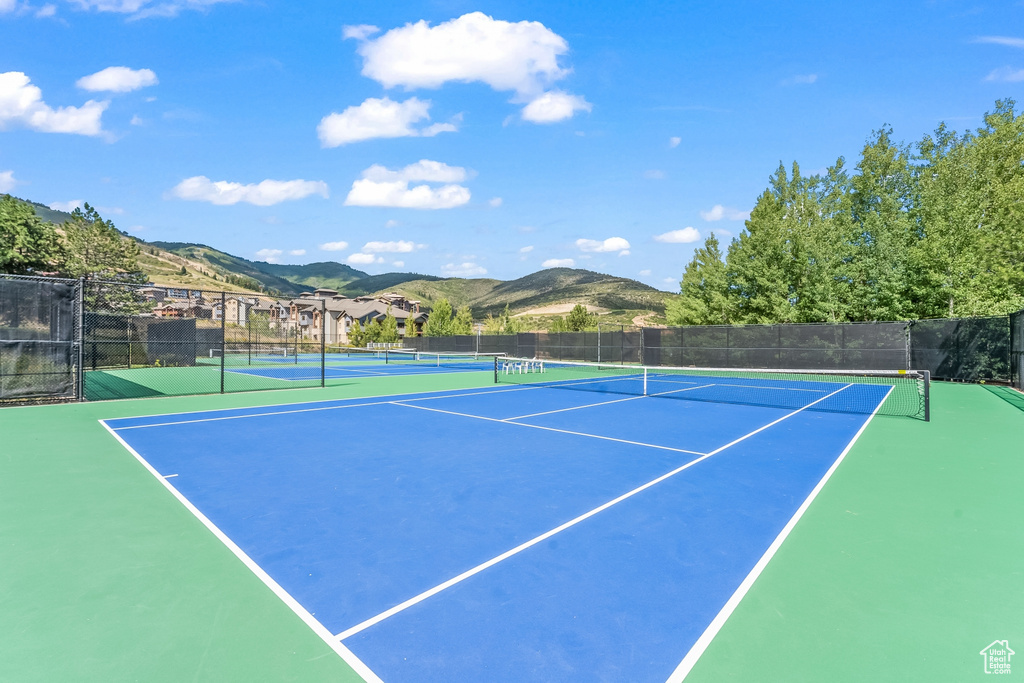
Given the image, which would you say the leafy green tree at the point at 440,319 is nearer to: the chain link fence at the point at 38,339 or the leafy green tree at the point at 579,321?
the leafy green tree at the point at 579,321

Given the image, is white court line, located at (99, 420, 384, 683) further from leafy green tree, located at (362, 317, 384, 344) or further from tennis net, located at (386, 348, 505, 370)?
leafy green tree, located at (362, 317, 384, 344)

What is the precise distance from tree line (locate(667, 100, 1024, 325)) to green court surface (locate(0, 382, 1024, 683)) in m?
21.1

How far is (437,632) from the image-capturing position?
119 inches

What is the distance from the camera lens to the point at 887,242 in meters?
26.0

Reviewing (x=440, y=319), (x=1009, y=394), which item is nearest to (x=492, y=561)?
(x=1009, y=394)

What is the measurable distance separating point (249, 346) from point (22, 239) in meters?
17.5

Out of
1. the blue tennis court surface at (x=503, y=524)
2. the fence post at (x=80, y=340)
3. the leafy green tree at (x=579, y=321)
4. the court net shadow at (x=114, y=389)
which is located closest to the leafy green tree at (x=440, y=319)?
the leafy green tree at (x=579, y=321)

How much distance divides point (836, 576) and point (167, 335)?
34.5 metres

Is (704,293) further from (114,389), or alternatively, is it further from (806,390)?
(114,389)

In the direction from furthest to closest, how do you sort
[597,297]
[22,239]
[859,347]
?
[597,297]
[22,239]
[859,347]

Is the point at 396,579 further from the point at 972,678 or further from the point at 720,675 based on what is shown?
the point at 972,678

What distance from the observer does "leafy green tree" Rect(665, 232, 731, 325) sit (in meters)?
34.1

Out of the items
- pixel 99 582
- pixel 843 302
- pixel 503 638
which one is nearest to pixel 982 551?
pixel 503 638

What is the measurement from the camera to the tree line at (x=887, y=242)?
22484 mm
